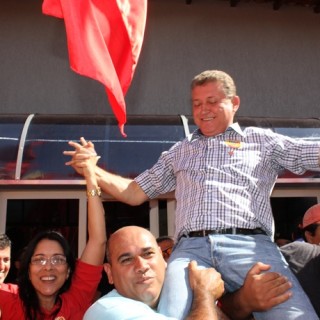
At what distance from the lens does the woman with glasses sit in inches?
122

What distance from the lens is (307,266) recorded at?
103 inches

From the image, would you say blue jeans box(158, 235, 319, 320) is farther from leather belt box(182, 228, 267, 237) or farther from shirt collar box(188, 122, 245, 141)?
shirt collar box(188, 122, 245, 141)

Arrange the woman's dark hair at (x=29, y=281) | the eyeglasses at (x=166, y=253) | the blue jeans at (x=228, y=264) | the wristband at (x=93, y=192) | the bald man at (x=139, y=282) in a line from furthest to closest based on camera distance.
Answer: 1. the eyeglasses at (x=166, y=253)
2. the woman's dark hair at (x=29, y=281)
3. the wristband at (x=93, y=192)
4. the blue jeans at (x=228, y=264)
5. the bald man at (x=139, y=282)

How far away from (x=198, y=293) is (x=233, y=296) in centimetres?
28

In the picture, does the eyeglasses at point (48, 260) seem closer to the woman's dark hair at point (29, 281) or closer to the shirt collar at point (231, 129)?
the woman's dark hair at point (29, 281)

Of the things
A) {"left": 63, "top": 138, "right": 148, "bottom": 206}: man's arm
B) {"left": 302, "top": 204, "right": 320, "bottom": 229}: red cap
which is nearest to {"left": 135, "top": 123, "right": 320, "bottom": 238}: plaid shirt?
{"left": 63, "top": 138, "right": 148, "bottom": 206}: man's arm

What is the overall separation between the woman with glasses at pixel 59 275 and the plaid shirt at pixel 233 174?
20.8 inches

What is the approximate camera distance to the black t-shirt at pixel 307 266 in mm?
2554

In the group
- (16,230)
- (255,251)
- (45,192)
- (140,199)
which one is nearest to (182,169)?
(140,199)

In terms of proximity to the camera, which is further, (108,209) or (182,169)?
(108,209)

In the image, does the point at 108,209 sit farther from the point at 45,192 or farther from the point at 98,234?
the point at 98,234

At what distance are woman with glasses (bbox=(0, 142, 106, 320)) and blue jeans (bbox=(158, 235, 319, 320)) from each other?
2.11 ft

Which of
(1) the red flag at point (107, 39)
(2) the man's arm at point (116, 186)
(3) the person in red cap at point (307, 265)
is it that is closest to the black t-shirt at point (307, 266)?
(3) the person in red cap at point (307, 265)

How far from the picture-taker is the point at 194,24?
29.7 feet
